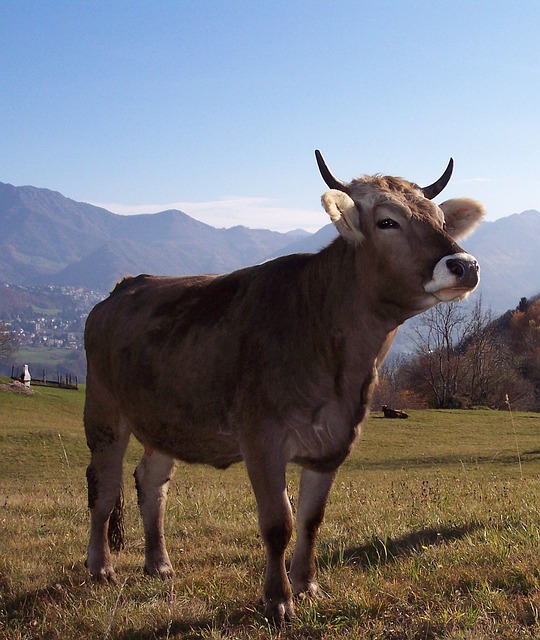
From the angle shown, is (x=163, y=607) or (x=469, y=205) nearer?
(x=163, y=607)

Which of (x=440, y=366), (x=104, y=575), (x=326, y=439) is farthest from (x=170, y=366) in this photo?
(x=440, y=366)

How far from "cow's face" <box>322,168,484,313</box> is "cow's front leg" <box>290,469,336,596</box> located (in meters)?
1.77

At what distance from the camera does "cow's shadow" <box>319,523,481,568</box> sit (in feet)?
20.9

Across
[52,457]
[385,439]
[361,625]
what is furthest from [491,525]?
[385,439]

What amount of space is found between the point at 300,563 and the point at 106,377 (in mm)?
2679

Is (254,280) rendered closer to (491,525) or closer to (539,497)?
(491,525)

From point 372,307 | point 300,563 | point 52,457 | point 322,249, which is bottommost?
point 52,457

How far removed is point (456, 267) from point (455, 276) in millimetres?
62

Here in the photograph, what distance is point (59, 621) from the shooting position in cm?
544

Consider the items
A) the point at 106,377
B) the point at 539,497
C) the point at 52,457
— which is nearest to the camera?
the point at 106,377

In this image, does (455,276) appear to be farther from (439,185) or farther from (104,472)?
(104,472)

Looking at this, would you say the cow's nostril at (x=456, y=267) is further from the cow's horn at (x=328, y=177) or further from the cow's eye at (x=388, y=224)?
the cow's horn at (x=328, y=177)

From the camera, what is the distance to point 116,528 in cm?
768

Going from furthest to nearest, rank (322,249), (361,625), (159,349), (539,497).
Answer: (539,497) < (159,349) < (322,249) < (361,625)
